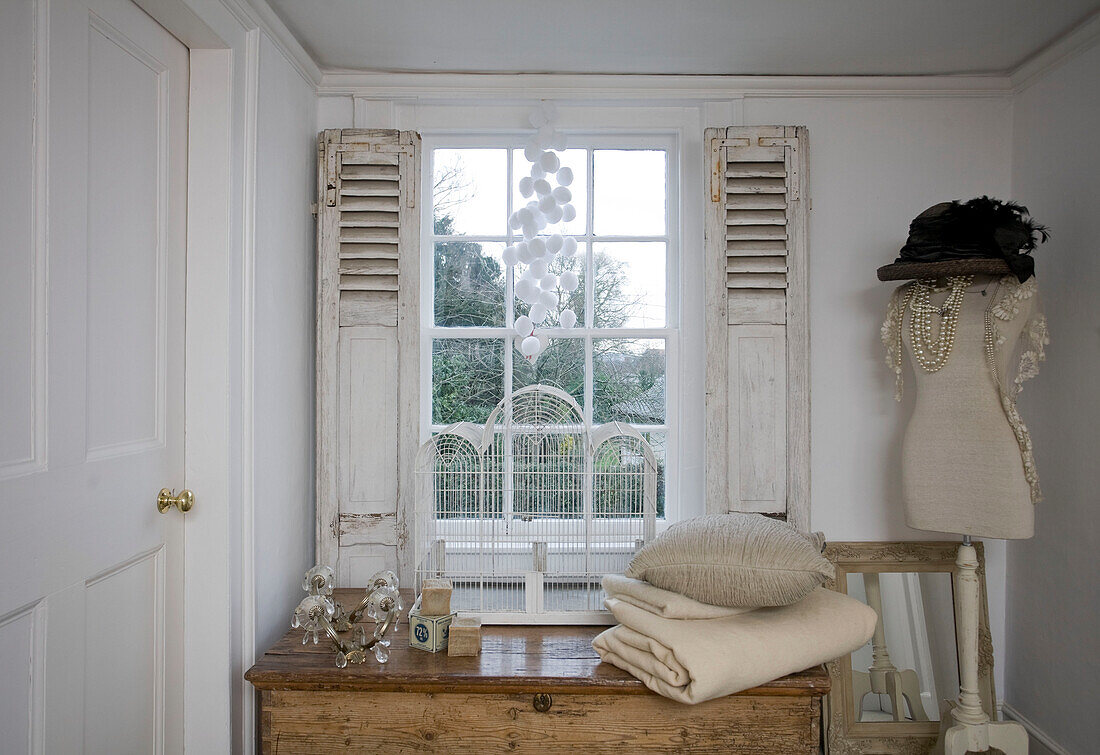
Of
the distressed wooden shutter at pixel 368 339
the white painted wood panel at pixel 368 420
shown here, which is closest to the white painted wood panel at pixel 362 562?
the distressed wooden shutter at pixel 368 339

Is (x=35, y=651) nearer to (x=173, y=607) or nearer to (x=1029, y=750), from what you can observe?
(x=173, y=607)

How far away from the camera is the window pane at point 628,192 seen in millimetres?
2574

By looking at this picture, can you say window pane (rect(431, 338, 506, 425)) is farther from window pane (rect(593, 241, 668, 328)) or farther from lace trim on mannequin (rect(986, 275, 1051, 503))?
lace trim on mannequin (rect(986, 275, 1051, 503))

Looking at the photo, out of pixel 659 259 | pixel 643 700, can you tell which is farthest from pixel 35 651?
pixel 659 259

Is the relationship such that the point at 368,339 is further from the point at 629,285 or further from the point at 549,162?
the point at 629,285

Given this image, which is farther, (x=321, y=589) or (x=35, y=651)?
(x=321, y=589)

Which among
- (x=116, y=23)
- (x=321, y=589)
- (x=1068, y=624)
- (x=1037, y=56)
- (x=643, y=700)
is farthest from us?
(x=1037, y=56)

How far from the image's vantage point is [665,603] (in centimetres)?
172

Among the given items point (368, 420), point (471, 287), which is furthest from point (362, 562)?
point (471, 287)

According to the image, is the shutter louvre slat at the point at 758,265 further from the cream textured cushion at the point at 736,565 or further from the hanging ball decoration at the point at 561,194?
A: the cream textured cushion at the point at 736,565

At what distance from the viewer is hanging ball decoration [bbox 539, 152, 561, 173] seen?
2293 mm

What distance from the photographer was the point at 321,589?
6.15ft

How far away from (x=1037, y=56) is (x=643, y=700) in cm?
238

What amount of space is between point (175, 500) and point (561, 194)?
4.78 ft
